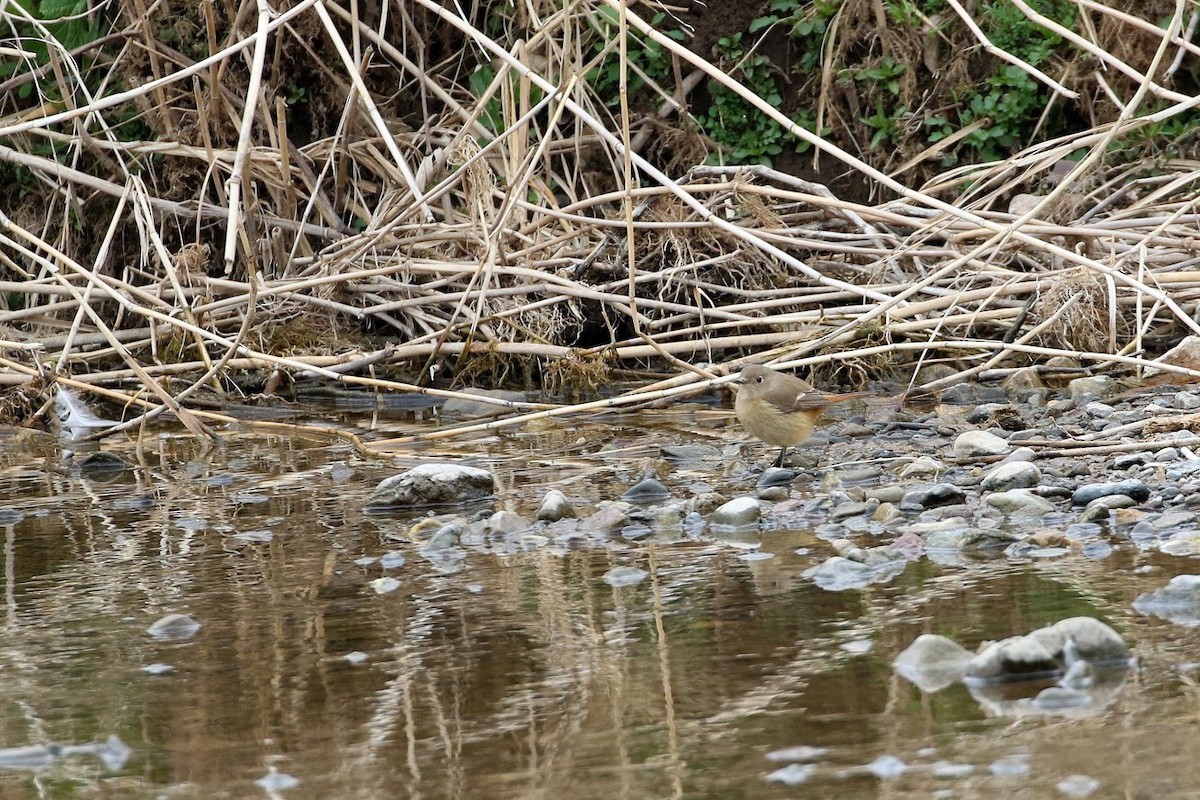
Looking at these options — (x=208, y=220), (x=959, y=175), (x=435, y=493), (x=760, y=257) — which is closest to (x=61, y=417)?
(x=208, y=220)

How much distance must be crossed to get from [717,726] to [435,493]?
225 cm

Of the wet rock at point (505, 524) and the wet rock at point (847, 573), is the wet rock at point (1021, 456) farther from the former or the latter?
the wet rock at point (505, 524)

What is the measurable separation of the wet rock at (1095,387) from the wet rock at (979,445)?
42.5 inches

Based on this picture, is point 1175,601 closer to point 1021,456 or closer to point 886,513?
point 886,513

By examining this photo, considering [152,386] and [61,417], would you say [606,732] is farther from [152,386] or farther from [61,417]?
[61,417]

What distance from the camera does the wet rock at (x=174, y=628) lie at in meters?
3.04

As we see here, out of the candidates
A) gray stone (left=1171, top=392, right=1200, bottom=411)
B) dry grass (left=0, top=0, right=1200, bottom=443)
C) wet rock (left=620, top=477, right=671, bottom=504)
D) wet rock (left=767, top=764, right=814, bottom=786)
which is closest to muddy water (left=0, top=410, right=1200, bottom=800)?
wet rock (left=767, top=764, right=814, bottom=786)

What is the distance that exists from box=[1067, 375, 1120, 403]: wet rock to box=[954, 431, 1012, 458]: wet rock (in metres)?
1.08

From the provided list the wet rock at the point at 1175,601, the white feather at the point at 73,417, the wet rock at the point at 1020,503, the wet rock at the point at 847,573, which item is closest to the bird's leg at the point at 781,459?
the wet rock at the point at 1020,503

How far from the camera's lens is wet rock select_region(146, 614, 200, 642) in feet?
9.96

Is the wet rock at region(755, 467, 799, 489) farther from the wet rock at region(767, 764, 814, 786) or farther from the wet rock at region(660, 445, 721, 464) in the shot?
the wet rock at region(767, 764, 814, 786)

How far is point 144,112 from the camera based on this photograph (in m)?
7.44

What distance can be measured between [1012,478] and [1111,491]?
0.99ft

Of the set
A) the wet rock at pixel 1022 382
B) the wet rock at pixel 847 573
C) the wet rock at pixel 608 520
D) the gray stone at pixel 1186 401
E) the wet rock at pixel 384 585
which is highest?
the wet rock at pixel 847 573
